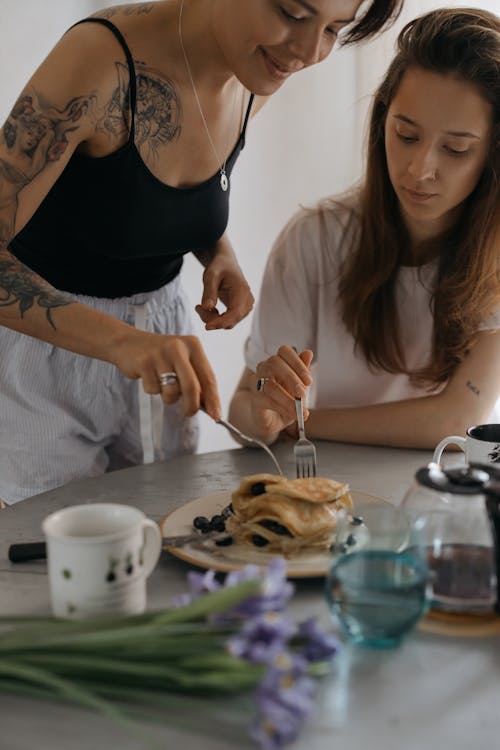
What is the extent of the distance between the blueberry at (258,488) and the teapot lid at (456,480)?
1.00ft

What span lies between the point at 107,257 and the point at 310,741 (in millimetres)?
1089

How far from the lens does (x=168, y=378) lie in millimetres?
1200

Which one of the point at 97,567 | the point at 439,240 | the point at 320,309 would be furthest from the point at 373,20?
the point at 97,567

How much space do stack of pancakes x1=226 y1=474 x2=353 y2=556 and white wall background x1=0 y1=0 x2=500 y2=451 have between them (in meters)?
2.06

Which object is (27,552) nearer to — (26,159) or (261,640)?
(261,640)

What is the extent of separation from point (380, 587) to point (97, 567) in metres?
0.29

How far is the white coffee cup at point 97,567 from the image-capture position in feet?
2.96

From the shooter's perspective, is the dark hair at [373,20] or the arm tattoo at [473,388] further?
the arm tattoo at [473,388]

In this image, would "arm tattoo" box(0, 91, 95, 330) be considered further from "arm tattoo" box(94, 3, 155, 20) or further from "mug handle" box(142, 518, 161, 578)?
"mug handle" box(142, 518, 161, 578)

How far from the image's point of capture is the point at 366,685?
88 cm

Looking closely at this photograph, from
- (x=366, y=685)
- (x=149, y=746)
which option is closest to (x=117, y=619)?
(x=149, y=746)

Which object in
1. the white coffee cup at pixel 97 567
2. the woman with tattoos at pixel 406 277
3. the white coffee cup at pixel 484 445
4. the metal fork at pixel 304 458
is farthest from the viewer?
the woman with tattoos at pixel 406 277

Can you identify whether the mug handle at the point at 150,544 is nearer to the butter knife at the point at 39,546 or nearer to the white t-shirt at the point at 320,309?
the butter knife at the point at 39,546

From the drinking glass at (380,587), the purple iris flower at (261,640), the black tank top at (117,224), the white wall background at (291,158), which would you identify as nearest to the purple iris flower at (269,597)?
the purple iris flower at (261,640)
